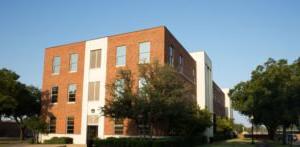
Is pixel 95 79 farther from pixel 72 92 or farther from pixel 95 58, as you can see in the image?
pixel 72 92

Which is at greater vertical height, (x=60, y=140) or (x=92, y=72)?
(x=92, y=72)

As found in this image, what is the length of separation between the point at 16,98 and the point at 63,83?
336 inches

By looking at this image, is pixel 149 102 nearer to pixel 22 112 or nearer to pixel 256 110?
pixel 256 110

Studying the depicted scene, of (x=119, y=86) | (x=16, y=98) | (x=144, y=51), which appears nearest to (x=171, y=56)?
(x=144, y=51)

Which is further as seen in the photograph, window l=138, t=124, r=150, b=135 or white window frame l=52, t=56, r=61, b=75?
white window frame l=52, t=56, r=61, b=75

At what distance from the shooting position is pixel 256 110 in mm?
46406

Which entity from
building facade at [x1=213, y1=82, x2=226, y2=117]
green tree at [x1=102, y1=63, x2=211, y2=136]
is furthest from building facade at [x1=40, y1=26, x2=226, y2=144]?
building facade at [x1=213, y1=82, x2=226, y2=117]

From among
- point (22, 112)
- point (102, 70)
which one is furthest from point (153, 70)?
point (22, 112)

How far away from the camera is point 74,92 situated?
4009 centimetres

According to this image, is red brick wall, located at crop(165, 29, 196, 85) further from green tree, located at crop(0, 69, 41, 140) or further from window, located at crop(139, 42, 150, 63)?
green tree, located at crop(0, 69, 41, 140)

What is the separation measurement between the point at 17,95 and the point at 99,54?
14.4 metres

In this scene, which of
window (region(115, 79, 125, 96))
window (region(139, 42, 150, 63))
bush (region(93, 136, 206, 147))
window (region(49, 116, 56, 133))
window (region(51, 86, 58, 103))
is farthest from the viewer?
window (region(51, 86, 58, 103))

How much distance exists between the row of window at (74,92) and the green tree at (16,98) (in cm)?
486

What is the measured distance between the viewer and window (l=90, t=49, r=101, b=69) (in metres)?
39.3
